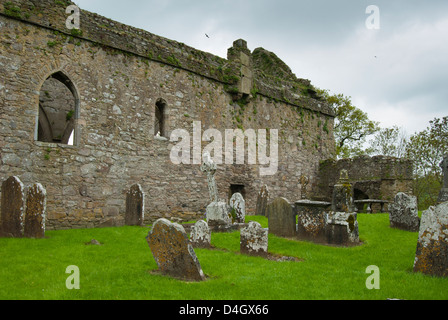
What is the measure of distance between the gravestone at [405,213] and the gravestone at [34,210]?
8.69m

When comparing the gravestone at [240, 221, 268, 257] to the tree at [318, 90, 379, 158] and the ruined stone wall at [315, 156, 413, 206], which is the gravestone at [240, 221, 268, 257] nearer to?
the ruined stone wall at [315, 156, 413, 206]

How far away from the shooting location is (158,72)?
12.9 m

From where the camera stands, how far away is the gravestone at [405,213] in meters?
9.68

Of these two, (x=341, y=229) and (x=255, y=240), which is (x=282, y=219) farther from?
(x=255, y=240)

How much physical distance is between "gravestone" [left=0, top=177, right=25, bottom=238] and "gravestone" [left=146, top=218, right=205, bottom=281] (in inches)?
147

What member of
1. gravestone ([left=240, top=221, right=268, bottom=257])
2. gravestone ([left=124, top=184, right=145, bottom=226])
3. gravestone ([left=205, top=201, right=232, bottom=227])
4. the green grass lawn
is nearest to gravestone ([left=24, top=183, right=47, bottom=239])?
the green grass lawn

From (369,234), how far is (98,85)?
8.72 m

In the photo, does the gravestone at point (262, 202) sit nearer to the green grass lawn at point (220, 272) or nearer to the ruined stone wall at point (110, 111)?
the ruined stone wall at point (110, 111)

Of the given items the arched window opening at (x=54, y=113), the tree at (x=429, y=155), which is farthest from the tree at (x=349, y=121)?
the arched window opening at (x=54, y=113)

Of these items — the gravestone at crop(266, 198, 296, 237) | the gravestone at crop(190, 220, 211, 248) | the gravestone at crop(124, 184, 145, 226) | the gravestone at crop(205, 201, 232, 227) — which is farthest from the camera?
the gravestone at crop(124, 184, 145, 226)

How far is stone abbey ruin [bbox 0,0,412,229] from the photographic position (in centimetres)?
988

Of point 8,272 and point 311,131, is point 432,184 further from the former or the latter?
point 8,272

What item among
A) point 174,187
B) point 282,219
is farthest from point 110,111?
point 282,219
